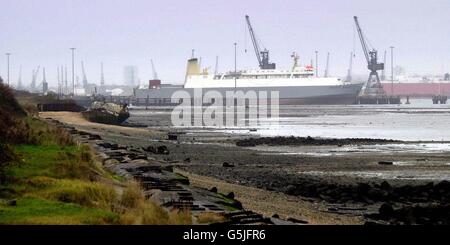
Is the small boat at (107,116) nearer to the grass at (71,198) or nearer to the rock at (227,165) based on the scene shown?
the rock at (227,165)

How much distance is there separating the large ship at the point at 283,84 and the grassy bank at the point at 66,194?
12226 centimetres

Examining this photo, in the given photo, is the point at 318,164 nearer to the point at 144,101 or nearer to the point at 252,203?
the point at 252,203

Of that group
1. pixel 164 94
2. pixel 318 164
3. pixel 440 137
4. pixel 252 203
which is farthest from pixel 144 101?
pixel 252 203

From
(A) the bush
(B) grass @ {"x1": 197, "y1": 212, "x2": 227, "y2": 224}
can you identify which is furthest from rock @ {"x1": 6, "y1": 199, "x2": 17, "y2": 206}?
(B) grass @ {"x1": 197, "y1": 212, "x2": 227, "y2": 224}

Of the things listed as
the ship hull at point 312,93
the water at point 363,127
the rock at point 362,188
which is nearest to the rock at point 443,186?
the rock at point 362,188

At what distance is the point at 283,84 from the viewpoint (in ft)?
455

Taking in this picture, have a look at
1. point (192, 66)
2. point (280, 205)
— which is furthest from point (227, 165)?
point (192, 66)

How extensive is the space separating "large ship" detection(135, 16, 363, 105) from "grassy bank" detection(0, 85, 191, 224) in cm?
12226

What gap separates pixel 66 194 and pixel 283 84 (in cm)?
12894

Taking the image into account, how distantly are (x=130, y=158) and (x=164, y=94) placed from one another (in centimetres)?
14046

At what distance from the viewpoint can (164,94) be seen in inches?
6265

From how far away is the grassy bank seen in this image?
875 centimetres

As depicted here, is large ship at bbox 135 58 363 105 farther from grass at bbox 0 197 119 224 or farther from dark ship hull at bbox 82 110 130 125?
grass at bbox 0 197 119 224

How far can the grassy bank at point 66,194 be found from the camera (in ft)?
28.7
